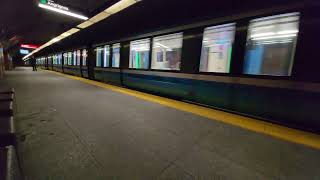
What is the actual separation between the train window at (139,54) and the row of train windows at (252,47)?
0.55 meters

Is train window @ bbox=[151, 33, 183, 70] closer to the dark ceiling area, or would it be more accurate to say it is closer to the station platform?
the dark ceiling area

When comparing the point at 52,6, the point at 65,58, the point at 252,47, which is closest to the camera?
the point at 252,47

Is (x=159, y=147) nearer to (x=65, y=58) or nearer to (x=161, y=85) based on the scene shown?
(x=161, y=85)

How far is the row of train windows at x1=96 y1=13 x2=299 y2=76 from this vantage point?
290 cm

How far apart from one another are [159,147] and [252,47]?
8.83 feet

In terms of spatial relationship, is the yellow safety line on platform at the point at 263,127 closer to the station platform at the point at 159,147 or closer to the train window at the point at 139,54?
the station platform at the point at 159,147

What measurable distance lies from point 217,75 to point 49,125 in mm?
3313

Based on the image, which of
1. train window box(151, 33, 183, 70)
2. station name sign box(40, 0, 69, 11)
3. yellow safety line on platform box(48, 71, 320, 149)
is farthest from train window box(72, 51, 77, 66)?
yellow safety line on platform box(48, 71, 320, 149)

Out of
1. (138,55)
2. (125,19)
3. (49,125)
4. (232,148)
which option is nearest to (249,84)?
(232,148)

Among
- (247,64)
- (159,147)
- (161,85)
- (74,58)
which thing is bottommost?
(159,147)

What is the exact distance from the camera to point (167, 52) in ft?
16.6

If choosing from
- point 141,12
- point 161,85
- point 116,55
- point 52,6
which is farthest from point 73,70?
point 161,85

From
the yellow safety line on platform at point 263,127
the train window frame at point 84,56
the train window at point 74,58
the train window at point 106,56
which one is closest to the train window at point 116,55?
the train window at point 106,56

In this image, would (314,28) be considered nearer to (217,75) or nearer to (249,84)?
(249,84)
